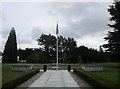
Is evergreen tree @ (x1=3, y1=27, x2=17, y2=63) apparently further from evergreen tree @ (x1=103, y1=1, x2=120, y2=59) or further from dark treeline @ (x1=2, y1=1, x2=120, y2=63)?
evergreen tree @ (x1=103, y1=1, x2=120, y2=59)

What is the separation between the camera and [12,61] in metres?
91.7

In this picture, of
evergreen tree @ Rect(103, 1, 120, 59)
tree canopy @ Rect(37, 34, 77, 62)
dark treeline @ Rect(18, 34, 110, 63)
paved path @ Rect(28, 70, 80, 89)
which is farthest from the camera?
tree canopy @ Rect(37, 34, 77, 62)

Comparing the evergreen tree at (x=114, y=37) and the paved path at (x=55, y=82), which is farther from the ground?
the evergreen tree at (x=114, y=37)

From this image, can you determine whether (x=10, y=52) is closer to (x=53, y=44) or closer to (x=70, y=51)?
(x=70, y=51)

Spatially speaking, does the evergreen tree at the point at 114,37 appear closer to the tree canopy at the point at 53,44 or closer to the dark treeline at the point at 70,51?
the dark treeline at the point at 70,51

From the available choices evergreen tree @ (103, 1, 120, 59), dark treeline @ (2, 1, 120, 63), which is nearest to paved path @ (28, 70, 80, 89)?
dark treeline @ (2, 1, 120, 63)

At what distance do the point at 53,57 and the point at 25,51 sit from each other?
36.2 ft

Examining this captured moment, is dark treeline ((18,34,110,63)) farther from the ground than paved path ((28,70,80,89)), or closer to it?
farther from the ground

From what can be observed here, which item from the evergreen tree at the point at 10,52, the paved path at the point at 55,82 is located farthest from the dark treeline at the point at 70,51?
the paved path at the point at 55,82

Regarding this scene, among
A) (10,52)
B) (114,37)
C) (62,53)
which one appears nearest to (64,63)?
(10,52)

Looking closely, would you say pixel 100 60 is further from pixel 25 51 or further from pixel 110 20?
pixel 110 20

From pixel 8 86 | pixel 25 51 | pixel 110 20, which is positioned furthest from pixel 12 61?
Result: pixel 8 86

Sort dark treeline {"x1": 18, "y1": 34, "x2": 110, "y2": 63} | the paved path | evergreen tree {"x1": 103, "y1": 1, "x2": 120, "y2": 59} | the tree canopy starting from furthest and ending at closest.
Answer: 1. the tree canopy
2. dark treeline {"x1": 18, "y1": 34, "x2": 110, "y2": 63}
3. evergreen tree {"x1": 103, "y1": 1, "x2": 120, "y2": 59}
4. the paved path

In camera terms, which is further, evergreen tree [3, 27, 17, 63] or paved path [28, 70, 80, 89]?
evergreen tree [3, 27, 17, 63]
